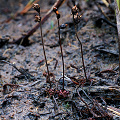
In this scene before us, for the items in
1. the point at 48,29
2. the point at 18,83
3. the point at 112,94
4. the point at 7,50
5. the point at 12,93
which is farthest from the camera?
the point at 48,29

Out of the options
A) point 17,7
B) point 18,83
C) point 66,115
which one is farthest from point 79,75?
point 17,7

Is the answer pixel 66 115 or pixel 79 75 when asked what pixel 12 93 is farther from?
pixel 79 75

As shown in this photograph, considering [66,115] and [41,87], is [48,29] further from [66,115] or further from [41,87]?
[66,115]

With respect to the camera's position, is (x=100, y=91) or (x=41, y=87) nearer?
(x=100, y=91)

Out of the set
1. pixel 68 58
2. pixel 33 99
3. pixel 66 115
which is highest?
A: pixel 68 58

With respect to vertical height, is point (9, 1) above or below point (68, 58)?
above

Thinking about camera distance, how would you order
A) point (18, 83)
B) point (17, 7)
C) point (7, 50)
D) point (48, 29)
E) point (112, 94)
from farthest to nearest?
point (17, 7), point (48, 29), point (7, 50), point (18, 83), point (112, 94)
